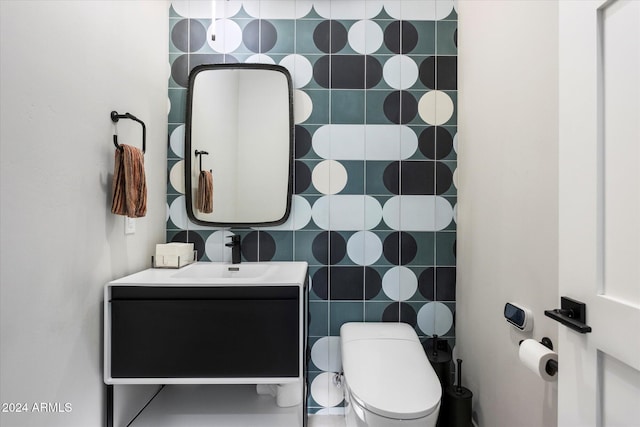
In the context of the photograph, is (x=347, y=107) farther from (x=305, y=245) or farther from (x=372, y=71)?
(x=305, y=245)

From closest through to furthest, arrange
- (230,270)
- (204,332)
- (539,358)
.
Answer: (539,358) → (204,332) → (230,270)

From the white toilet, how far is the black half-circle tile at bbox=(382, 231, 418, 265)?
34 centimetres

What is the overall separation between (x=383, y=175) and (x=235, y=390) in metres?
1.35

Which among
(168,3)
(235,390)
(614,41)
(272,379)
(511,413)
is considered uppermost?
(168,3)

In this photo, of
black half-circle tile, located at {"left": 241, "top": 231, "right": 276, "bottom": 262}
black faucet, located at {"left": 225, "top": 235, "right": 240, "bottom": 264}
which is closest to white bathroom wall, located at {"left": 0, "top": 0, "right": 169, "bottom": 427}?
black faucet, located at {"left": 225, "top": 235, "right": 240, "bottom": 264}

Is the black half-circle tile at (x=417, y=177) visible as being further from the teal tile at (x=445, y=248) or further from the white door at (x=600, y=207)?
the white door at (x=600, y=207)

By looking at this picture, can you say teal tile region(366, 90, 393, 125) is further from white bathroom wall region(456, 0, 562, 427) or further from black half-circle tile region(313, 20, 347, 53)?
white bathroom wall region(456, 0, 562, 427)

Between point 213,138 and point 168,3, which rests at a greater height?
point 168,3

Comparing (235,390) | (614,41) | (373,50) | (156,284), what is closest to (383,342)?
(235,390)

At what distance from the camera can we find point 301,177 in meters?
1.84

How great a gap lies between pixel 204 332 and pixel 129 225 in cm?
58

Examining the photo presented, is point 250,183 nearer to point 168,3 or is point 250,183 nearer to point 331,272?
point 331,272

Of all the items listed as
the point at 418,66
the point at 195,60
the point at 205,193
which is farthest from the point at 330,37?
the point at 205,193

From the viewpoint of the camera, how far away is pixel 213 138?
1823 millimetres
